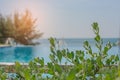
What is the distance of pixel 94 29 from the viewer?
→ 38.8 inches

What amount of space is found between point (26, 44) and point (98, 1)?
6268 mm

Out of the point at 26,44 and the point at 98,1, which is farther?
the point at 26,44

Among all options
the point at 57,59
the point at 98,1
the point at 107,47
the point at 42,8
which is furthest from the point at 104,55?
the point at 42,8

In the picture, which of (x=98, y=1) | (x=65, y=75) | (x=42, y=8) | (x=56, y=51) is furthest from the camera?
(x=42, y=8)

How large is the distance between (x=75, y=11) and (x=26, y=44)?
4432 mm

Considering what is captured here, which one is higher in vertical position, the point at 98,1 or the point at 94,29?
the point at 98,1

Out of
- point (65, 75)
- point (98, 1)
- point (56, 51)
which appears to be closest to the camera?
point (65, 75)

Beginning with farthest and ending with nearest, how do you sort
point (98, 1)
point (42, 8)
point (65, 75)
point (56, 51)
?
1. point (42, 8)
2. point (98, 1)
3. point (56, 51)
4. point (65, 75)

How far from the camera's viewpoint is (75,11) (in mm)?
21375

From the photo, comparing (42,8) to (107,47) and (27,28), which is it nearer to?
(27,28)

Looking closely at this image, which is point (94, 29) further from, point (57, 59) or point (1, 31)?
point (1, 31)

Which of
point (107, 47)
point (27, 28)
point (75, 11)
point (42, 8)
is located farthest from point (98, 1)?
Result: point (107, 47)

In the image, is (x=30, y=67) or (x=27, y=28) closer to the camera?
(x=30, y=67)

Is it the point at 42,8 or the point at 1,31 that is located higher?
the point at 42,8
